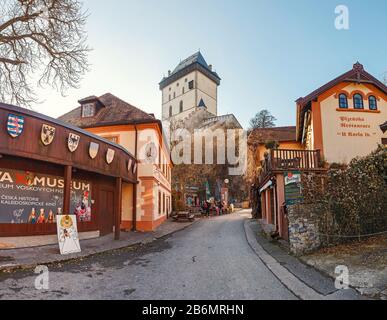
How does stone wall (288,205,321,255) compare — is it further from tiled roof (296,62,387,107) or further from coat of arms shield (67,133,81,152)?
tiled roof (296,62,387,107)

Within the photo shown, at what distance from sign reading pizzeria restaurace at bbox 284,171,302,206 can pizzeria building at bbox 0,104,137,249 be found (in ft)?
26.5

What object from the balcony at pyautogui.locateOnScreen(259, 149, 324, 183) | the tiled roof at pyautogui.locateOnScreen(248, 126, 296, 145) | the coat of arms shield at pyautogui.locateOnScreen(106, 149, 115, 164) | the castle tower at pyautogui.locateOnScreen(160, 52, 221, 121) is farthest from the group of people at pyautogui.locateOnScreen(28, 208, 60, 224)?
the castle tower at pyautogui.locateOnScreen(160, 52, 221, 121)

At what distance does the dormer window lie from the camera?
20422 mm

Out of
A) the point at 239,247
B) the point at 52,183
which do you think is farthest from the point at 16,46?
the point at 239,247

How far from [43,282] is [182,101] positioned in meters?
86.5

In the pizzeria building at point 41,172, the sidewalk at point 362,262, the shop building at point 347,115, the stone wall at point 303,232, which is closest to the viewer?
the sidewalk at point 362,262

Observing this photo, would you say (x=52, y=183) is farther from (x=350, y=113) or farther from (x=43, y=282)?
(x=350, y=113)

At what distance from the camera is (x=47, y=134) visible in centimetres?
961

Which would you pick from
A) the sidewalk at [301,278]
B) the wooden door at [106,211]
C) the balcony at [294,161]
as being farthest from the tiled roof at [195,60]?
the sidewalk at [301,278]

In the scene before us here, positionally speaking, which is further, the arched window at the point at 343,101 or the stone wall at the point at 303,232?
the arched window at the point at 343,101

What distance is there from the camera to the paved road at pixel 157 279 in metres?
5.88

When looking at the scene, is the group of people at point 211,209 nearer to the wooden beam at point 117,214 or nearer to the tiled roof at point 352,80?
the tiled roof at point 352,80

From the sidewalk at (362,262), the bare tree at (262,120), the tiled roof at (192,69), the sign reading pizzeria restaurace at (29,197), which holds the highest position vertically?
the tiled roof at (192,69)
